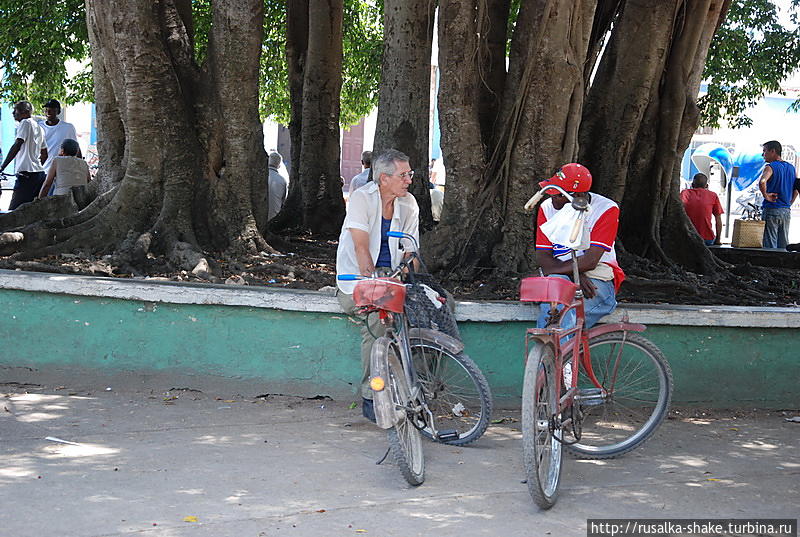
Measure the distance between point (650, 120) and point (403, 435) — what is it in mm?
6050

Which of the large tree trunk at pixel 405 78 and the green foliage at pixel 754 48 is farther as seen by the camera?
the green foliage at pixel 754 48

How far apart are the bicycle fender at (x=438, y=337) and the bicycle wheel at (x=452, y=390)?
30 millimetres

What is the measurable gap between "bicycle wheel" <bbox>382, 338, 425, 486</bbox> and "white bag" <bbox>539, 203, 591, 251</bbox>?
1.04 metres

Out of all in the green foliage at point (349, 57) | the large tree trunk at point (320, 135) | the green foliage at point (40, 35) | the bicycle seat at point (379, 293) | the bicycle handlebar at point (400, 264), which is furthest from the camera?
the green foliage at point (349, 57)

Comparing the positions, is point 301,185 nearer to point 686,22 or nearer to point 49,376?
point 686,22

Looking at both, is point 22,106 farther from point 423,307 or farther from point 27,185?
point 423,307

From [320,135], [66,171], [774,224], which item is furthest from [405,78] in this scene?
[774,224]

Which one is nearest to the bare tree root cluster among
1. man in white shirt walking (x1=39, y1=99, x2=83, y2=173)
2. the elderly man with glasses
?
the elderly man with glasses

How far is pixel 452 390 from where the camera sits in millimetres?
6031

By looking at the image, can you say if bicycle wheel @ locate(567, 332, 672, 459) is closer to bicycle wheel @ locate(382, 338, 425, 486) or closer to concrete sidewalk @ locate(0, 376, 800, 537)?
concrete sidewalk @ locate(0, 376, 800, 537)

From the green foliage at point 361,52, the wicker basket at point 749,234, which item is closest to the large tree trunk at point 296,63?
the green foliage at point 361,52

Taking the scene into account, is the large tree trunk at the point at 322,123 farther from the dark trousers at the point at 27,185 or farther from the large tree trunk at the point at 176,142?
the large tree trunk at the point at 176,142

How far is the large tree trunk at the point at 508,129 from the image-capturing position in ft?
25.6

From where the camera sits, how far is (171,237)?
8453 millimetres
